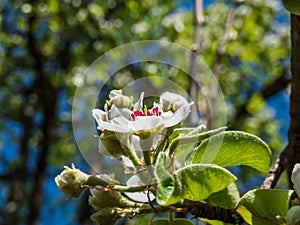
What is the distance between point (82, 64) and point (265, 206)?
3425 millimetres

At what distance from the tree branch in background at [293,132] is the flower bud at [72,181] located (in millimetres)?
306

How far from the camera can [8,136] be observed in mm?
5215

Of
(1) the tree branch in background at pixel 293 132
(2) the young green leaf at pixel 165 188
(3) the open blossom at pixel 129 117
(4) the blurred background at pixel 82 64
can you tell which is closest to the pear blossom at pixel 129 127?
(3) the open blossom at pixel 129 117

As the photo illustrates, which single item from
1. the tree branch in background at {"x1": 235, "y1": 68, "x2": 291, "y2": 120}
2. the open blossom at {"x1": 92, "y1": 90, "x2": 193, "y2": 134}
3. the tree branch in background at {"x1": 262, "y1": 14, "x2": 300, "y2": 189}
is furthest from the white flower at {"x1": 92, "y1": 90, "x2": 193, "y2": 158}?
the tree branch in background at {"x1": 235, "y1": 68, "x2": 291, "y2": 120}

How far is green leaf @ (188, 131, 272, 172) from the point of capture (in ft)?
2.41

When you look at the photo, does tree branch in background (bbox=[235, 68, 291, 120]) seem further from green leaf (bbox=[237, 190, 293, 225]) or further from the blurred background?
green leaf (bbox=[237, 190, 293, 225])

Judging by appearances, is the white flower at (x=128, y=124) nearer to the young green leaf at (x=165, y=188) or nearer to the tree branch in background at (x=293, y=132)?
the young green leaf at (x=165, y=188)

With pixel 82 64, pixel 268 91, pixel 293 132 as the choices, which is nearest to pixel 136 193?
pixel 293 132

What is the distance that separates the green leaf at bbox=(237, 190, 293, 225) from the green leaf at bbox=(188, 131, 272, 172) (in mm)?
56

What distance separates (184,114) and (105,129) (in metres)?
0.10

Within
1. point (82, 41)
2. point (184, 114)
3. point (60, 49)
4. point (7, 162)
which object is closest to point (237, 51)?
point (82, 41)

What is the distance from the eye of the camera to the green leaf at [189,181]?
0.66 meters

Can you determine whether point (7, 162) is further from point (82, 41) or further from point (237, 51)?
point (237, 51)

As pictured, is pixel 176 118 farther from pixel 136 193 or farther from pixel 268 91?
pixel 268 91
